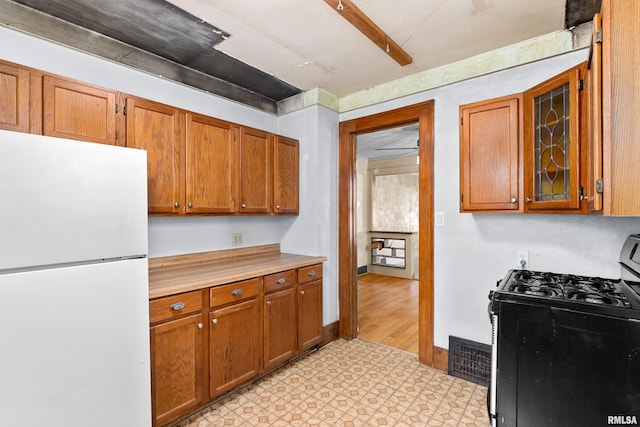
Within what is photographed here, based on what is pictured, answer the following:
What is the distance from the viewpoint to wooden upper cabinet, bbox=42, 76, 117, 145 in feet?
5.40

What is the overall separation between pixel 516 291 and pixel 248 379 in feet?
6.31

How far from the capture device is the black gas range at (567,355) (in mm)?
1240

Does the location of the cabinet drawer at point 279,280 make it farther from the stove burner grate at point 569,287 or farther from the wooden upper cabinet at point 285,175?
the stove burner grate at point 569,287

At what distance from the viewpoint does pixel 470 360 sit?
2436 mm

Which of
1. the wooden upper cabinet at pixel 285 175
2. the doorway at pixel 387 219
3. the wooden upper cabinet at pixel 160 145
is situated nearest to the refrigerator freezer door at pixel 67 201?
the wooden upper cabinet at pixel 160 145

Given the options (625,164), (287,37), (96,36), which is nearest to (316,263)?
(287,37)

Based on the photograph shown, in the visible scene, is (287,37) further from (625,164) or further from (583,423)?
(583,423)

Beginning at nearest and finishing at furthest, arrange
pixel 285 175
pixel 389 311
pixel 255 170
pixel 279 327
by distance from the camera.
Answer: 1. pixel 279 327
2. pixel 255 170
3. pixel 285 175
4. pixel 389 311

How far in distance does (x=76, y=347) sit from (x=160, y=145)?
4.29ft

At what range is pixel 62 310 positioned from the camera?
132 centimetres

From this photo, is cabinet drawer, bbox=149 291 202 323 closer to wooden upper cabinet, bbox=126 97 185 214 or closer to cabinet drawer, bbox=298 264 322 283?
wooden upper cabinet, bbox=126 97 185 214

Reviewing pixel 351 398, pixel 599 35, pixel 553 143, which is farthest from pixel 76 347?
pixel 553 143

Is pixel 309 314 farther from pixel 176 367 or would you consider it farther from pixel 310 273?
pixel 176 367

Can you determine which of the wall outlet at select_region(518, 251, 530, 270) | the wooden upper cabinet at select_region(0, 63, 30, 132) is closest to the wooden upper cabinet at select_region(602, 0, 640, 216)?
the wall outlet at select_region(518, 251, 530, 270)
